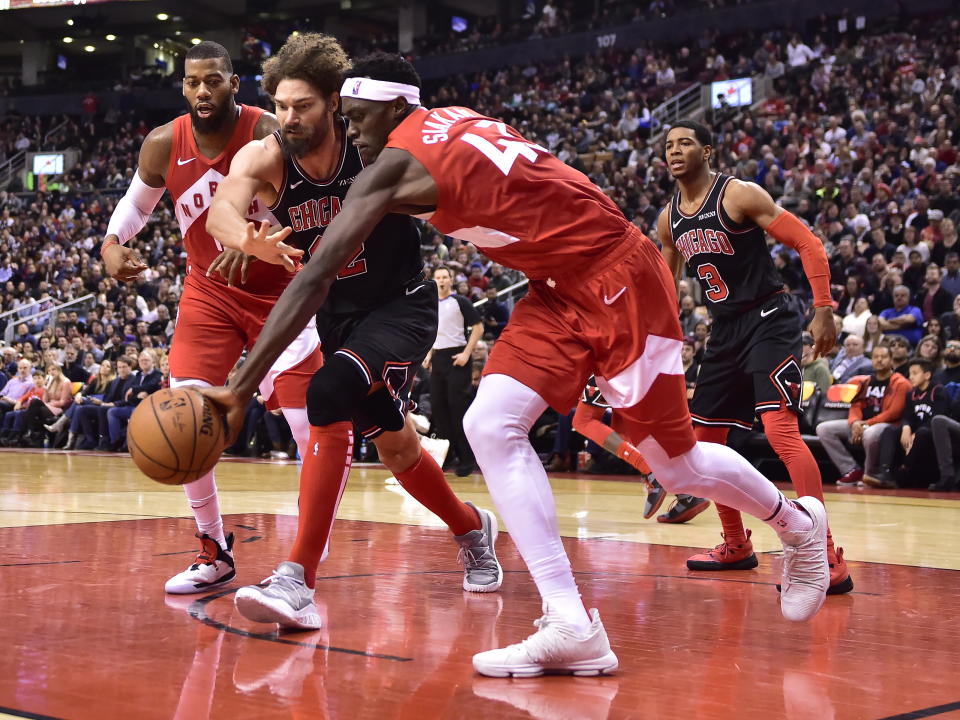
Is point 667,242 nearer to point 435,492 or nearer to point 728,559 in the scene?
point 728,559

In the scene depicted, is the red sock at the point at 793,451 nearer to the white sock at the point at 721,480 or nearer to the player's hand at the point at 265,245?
the white sock at the point at 721,480

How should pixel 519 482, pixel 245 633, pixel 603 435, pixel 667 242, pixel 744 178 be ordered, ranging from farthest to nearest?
pixel 744 178, pixel 603 435, pixel 667 242, pixel 245 633, pixel 519 482

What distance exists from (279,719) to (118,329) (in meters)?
17.8

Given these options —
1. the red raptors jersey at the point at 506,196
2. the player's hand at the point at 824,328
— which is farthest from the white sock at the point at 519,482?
the player's hand at the point at 824,328

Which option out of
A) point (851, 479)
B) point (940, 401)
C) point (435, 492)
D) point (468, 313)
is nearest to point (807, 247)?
point (435, 492)

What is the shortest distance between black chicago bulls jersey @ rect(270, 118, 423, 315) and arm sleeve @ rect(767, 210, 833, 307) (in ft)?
5.48

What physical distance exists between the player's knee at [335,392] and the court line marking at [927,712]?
1839mm

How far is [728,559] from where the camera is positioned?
469 cm

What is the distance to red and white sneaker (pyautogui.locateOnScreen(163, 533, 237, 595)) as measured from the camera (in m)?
3.92

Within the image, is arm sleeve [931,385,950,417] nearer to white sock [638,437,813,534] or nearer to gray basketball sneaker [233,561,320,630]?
white sock [638,437,813,534]

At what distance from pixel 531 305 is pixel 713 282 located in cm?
189

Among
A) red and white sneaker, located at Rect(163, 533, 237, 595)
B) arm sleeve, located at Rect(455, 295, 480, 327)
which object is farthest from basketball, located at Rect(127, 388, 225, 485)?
arm sleeve, located at Rect(455, 295, 480, 327)

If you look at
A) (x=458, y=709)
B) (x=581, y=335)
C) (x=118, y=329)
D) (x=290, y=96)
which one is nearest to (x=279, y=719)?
(x=458, y=709)

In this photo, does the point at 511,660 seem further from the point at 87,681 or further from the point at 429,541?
the point at 429,541
